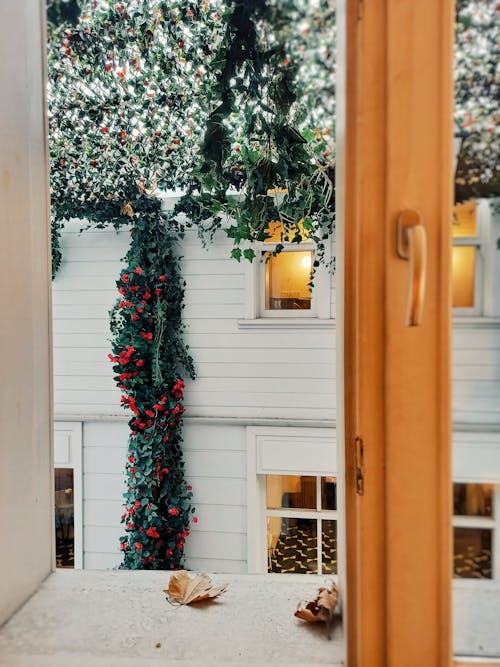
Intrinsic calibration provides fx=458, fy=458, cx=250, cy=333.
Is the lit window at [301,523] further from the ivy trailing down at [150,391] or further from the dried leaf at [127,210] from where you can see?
the dried leaf at [127,210]

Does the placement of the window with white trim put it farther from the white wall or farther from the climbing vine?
the white wall

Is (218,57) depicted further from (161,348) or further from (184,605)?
(161,348)

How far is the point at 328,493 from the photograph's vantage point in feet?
9.89

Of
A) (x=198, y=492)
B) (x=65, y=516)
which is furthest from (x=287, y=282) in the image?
(x=65, y=516)

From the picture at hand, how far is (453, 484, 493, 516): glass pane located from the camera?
0.51 m

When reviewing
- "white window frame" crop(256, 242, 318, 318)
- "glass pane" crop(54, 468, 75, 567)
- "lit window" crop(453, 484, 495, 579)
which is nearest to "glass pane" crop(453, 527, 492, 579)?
"lit window" crop(453, 484, 495, 579)

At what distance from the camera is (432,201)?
51cm

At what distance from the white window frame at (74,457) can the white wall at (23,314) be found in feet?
8.47

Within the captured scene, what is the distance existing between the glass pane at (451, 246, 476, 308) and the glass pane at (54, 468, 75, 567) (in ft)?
10.9

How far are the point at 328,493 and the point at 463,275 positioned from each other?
9.02 feet

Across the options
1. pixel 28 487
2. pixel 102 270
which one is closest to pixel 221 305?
pixel 102 270

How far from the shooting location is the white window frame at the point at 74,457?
316 centimetres

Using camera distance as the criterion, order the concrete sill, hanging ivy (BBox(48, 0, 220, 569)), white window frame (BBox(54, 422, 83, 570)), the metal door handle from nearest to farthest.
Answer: the metal door handle, the concrete sill, hanging ivy (BBox(48, 0, 220, 569)), white window frame (BBox(54, 422, 83, 570))

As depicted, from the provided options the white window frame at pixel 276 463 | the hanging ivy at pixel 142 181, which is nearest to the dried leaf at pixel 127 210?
the hanging ivy at pixel 142 181
